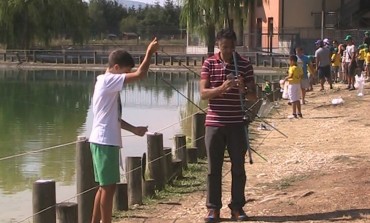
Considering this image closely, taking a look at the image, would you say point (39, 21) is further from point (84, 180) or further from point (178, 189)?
point (84, 180)

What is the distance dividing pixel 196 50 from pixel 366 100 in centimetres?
3394

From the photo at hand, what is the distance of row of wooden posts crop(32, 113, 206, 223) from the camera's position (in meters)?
6.93

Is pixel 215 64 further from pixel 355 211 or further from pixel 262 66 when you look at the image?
pixel 262 66

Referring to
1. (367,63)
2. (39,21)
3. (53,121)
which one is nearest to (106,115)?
(53,121)

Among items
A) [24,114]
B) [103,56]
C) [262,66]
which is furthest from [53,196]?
[103,56]

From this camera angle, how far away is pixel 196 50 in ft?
170

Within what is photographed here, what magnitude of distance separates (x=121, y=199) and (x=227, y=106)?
2157 mm

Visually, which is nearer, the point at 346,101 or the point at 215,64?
the point at 215,64

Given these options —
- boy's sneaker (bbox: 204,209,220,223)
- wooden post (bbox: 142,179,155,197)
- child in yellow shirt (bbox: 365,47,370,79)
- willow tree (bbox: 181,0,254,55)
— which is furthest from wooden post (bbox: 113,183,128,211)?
willow tree (bbox: 181,0,254,55)

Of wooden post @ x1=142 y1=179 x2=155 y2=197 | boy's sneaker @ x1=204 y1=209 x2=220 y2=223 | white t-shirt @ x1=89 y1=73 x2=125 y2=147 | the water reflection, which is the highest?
white t-shirt @ x1=89 y1=73 x2=125 y2=147

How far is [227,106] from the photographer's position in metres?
6.54

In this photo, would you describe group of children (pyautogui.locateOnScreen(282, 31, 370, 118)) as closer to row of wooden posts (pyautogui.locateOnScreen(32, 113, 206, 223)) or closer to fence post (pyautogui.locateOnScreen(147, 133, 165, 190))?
row of wooden posts (pyautogui.locateOnScreen(32, 113, 206, 223))

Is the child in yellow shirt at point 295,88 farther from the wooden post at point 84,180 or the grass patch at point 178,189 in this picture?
the wooden post at point 84,180

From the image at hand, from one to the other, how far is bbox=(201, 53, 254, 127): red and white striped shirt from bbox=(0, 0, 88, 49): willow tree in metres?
42.8
